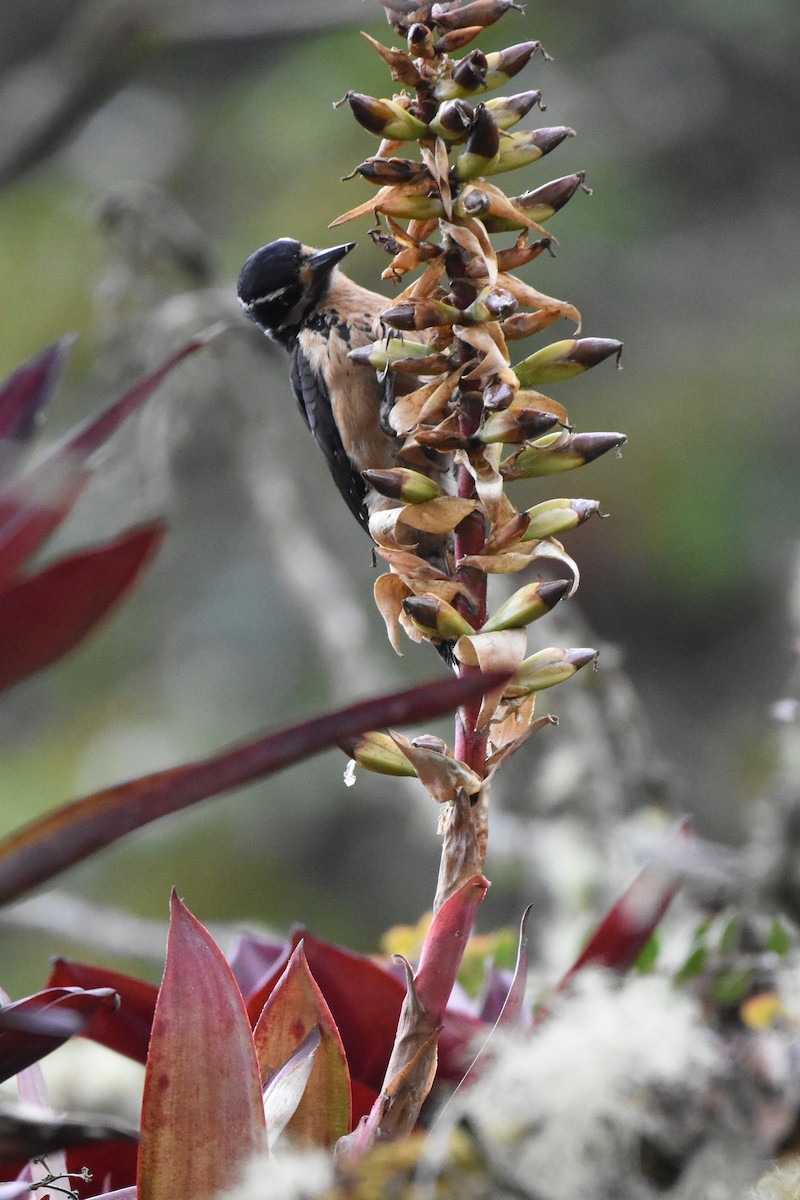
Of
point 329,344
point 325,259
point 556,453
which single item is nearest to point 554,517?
point 556,453

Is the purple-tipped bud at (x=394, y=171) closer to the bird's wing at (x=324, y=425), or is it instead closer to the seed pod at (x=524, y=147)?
the seed pod at (x=524, y=147)

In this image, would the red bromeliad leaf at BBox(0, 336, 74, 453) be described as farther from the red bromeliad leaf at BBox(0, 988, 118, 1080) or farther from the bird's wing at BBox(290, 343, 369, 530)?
the bird's wing at BBox(290, 343, 369, 530)

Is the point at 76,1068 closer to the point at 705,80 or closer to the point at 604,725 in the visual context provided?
the point at 604,725

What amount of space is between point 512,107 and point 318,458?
11.4ft

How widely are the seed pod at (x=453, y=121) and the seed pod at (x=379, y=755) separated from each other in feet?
0.93

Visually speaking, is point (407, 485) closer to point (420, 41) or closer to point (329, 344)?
point (420, 41)

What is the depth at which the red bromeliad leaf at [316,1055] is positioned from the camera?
1.89ft

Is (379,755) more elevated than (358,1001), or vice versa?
(379,755)

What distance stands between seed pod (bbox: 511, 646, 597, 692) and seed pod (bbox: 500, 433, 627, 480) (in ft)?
0.30

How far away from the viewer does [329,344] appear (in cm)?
158

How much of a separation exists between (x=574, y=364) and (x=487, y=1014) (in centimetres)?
41

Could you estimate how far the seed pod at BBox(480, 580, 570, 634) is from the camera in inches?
21.6

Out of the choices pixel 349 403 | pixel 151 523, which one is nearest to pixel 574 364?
pixel 151 523

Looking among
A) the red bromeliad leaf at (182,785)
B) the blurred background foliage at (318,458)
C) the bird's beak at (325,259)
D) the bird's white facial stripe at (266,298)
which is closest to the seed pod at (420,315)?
the red bromeliad leaf at (182,785)
